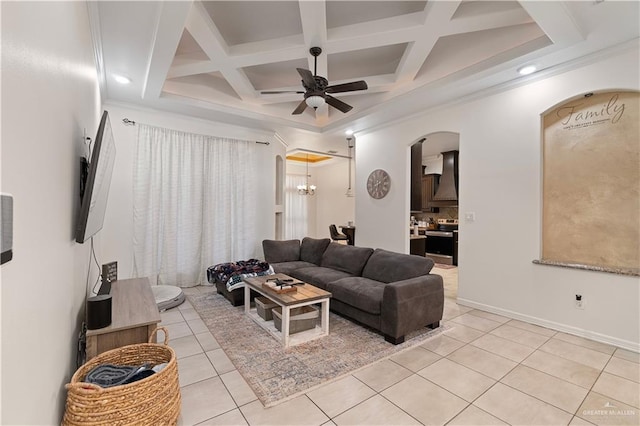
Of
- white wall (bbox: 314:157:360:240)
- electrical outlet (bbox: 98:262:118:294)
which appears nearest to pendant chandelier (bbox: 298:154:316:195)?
white wall (bbox: 314:157:360:240)

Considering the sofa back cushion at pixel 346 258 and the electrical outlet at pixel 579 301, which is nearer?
the electrical outlet at pixel 579 301

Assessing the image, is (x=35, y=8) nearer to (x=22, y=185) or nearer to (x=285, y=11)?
(x=22, y=185)

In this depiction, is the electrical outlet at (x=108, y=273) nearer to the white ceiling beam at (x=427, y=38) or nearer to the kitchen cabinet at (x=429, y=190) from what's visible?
the white ceiling beam at (x=427, y=38)

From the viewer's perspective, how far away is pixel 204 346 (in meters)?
2.81

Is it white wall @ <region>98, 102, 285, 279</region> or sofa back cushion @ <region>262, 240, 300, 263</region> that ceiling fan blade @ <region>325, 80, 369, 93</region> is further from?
white wall @ <region>98, 102, 285, 279</region>

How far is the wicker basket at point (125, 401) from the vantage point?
1.33 meters

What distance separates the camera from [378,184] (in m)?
5.39

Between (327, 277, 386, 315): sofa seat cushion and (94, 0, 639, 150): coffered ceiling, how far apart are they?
106 inches

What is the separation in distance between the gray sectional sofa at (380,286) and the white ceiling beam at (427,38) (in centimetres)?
245

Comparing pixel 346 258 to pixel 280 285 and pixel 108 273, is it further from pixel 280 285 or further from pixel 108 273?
pixel 108 273

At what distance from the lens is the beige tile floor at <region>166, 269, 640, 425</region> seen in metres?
1.88

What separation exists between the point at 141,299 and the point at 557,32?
445cm

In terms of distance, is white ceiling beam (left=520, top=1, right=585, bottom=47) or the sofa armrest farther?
the sofa armrest

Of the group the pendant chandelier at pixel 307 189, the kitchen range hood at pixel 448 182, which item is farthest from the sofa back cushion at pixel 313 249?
the pendant chandelier at pixel 307 189
